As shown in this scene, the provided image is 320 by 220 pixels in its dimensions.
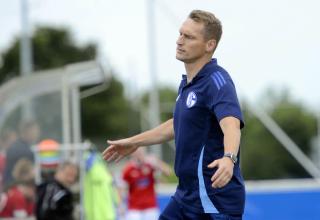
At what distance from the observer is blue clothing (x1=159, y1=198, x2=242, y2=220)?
5898mm

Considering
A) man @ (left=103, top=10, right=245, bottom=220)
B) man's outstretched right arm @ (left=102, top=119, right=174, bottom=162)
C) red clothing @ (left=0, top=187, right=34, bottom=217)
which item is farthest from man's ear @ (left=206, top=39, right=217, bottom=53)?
red clothing @ (left=0, top=187, right=34, bottom=217)

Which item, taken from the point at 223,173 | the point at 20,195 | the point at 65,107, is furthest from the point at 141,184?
the point at 223,173

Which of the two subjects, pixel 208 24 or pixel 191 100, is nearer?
pixel 191 100

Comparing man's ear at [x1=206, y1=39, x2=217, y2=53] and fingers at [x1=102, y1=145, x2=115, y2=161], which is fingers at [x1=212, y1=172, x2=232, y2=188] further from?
fingers at [x1=102, y1=145, x2=115, y2=161]

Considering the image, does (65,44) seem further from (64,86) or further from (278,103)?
(64,86)

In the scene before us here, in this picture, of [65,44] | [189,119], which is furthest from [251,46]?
[65,44]

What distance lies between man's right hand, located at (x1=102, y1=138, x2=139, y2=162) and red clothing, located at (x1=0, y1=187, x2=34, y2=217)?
690 centimetres

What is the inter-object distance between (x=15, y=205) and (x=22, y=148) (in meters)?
0.86

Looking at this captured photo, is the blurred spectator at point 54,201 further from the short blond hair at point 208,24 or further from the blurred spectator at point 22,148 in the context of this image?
the short blond hair at point 208,24

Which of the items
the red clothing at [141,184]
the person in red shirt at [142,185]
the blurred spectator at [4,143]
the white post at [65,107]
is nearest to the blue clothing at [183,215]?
the blurred spectator at [4,143]

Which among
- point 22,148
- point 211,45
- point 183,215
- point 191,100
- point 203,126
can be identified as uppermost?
point 211,45

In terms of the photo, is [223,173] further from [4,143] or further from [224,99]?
[4,143]

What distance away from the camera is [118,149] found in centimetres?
654

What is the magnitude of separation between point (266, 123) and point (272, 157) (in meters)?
31.4
